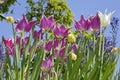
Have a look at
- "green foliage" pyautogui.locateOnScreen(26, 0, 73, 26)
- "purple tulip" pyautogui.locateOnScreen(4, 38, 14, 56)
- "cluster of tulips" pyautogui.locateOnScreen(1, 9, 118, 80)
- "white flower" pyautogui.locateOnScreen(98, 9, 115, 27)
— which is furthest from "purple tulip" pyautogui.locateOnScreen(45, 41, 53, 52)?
A: "green foliage" pyautogui.locateOnScreen(26, 0, 73, 26)

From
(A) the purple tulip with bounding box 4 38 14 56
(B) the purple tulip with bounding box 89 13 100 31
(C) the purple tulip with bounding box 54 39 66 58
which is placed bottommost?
(C) the purple tulip with bounding box 54 39 66 58

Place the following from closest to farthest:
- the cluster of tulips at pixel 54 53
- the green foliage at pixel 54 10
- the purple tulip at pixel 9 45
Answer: the cluster of tulips at pixel 54 53 → the purple tulip at pixel 9 45 → the green foliage at pixel 54 10

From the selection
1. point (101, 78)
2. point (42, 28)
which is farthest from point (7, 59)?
point (101, 78)

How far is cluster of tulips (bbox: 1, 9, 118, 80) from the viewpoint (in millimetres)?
2506

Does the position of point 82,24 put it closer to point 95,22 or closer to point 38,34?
point 95,22

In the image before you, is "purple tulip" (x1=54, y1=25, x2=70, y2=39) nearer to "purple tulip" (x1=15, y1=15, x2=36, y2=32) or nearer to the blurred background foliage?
"purple tulip" (x1=15, y1=15, x2=36, y2=32)

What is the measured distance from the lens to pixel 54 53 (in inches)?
108

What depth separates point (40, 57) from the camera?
253 centimetres

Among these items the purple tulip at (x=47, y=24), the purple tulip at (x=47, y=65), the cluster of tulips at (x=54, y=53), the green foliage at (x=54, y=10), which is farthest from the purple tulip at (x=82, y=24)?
the green foliage at (x=54, y=10)

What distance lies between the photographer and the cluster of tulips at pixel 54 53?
251cm

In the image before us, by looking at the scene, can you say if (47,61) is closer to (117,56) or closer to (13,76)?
(13,76)

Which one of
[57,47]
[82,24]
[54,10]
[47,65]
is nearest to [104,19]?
[82,24]

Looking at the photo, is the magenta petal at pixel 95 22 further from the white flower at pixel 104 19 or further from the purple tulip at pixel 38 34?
the purple tulip at pixel 38 34

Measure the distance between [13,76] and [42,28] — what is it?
1.24 ft
